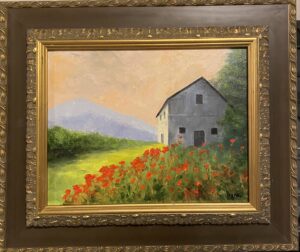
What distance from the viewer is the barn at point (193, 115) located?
767 mm

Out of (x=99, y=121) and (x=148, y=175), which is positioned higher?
(x=99, y=121)

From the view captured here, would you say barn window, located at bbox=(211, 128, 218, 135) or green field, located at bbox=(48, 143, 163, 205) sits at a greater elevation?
barn window, located at bbox=(211, 128, 218, 135)

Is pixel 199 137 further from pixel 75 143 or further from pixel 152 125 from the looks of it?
pixel 75 143

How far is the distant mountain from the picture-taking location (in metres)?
0.77

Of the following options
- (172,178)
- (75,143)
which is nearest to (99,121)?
(75,143)

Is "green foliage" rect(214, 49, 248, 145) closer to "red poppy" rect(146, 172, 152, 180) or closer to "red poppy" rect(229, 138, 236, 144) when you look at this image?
"red poppy" rect(229, 138, 236, 144)

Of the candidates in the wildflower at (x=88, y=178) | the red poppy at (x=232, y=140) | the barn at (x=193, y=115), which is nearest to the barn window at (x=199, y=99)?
the barn at (x=193, y=115)

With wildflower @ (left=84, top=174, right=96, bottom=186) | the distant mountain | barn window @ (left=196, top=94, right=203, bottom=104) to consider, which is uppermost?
barn window @ (left=196, top=94, right=203, bottom=104)

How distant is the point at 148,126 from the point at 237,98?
20 cm

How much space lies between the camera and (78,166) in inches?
30.1

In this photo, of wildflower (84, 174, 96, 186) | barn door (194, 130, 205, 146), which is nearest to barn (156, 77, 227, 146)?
barn door (194, 130, 205, 146)

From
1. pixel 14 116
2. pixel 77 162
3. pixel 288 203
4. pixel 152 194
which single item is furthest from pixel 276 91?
pixel 14 116

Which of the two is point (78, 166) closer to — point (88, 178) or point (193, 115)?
point (88, 178)

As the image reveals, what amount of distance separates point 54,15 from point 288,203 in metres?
0.63
